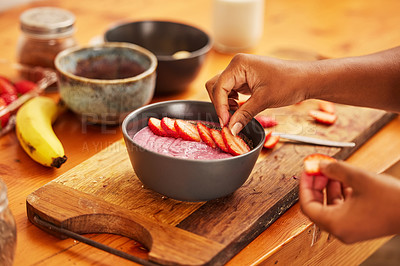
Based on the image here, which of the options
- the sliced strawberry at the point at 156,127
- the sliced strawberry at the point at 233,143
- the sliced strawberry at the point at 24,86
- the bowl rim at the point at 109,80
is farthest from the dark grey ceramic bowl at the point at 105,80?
the sliced strawberry at the point at 233,143

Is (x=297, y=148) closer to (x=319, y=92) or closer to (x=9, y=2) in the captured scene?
(x=319, y=92)

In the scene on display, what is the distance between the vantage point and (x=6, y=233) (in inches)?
38.0

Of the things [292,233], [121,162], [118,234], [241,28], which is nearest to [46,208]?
[118,234]

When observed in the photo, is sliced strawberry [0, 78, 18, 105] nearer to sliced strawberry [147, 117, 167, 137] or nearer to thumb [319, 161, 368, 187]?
sliced strawberry [147, 117, 167, 137]

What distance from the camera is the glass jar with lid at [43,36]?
1.71 metres

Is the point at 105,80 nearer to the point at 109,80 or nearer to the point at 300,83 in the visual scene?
the point at 109,80

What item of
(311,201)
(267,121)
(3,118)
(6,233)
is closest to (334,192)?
(311,201)

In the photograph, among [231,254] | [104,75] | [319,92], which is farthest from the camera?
[104,75]

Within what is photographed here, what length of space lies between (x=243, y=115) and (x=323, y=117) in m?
0.42

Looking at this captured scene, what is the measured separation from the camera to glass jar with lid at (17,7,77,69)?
171 centimetres

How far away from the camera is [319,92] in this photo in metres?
1.38

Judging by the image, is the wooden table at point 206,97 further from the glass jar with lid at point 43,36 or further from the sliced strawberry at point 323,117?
the glass jar with lid at point 43,36

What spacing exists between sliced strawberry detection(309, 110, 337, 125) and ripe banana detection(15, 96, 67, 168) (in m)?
0.73

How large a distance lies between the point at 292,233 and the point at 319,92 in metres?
0.39
